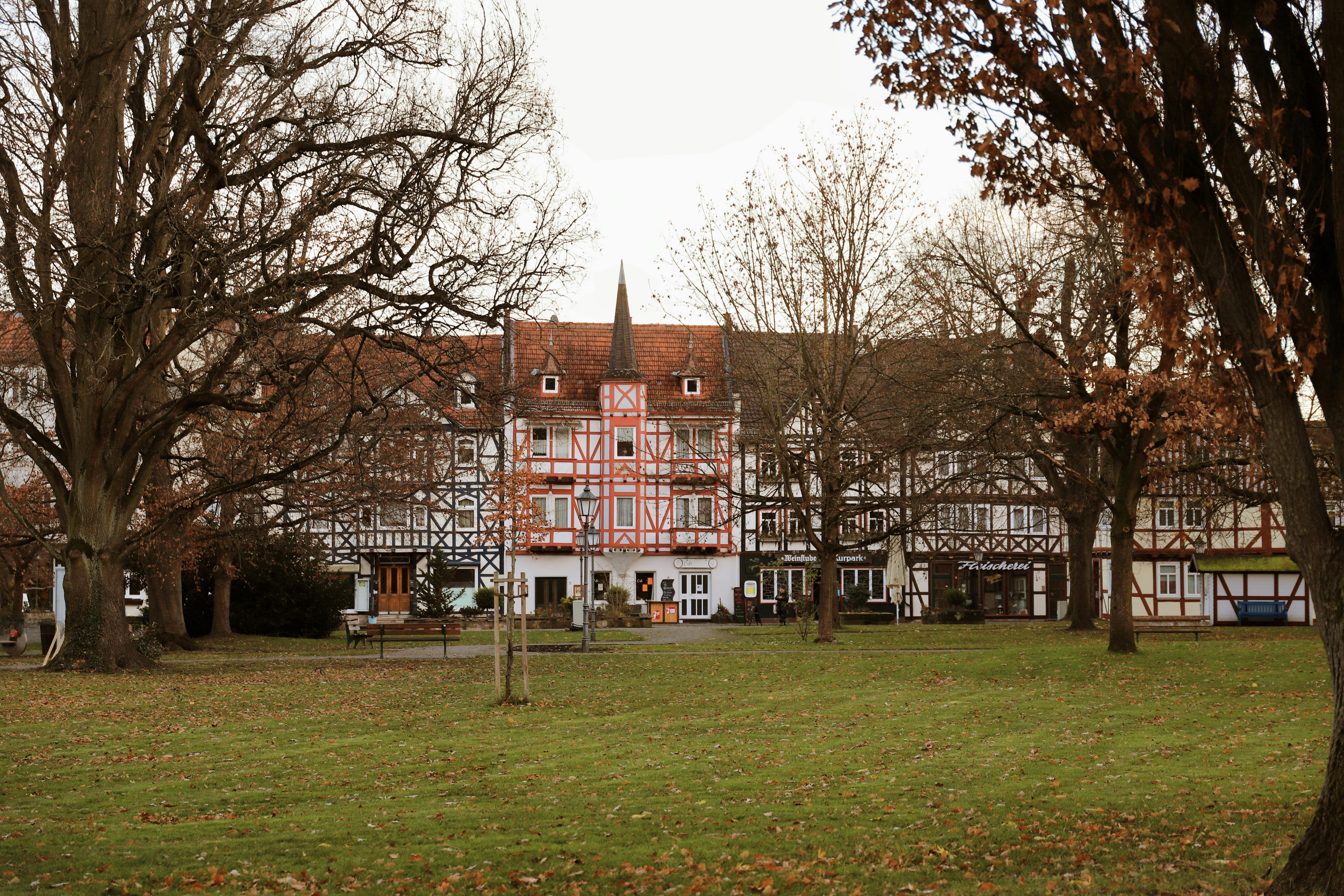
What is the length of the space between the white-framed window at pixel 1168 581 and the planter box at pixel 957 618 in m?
12.2

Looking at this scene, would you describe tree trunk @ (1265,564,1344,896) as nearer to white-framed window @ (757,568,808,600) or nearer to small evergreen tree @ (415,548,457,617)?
small evergreen tree @ (415,548,457,617)

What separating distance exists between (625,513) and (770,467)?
79.9 ft

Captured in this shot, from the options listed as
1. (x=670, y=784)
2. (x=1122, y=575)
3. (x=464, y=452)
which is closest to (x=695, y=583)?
(x=464, y=452)

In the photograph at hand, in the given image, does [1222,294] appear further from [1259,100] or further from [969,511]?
[969,511]

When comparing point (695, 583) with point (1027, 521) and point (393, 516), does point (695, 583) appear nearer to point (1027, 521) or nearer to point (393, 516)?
point (1027, 521)

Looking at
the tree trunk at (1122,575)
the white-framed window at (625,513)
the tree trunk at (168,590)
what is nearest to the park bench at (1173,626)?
the tree trunk at (1122,575)

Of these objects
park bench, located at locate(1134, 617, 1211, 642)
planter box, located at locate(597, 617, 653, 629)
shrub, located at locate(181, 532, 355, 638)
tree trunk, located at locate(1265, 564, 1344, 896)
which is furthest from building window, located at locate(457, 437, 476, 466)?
tree trunk, located at locate(1265, 564, 1344, 896)

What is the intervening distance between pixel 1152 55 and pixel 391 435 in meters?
22.1

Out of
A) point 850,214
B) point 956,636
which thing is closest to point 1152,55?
point 850,214

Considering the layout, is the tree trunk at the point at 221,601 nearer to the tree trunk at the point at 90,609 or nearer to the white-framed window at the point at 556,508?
the tree trunk at the point at 90,609

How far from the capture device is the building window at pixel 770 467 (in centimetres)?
3328

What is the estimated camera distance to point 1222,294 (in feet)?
22.7

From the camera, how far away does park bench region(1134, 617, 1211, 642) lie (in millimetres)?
31141

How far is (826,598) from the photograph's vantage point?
32.2m
